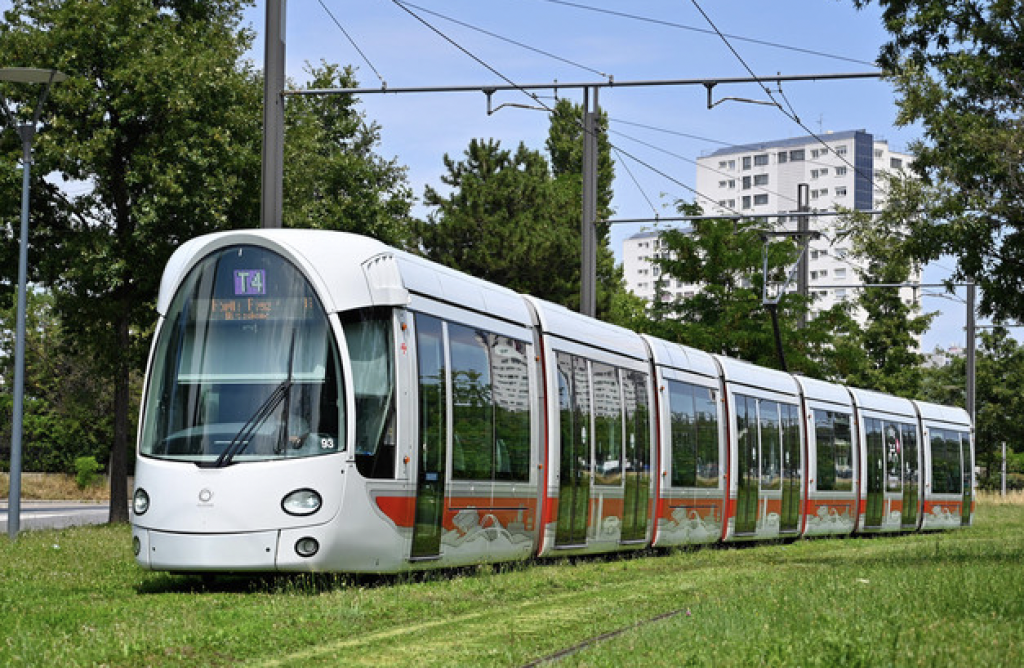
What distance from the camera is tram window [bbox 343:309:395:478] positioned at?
1341cm

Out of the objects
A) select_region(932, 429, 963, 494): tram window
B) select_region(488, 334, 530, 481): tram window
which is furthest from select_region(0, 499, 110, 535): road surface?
select_region(932, 429, 963, 494): tram window

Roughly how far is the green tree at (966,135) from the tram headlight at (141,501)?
926 cm

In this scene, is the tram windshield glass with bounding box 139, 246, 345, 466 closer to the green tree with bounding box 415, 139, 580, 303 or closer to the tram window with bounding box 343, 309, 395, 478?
the tram window with bounding box 343, 309, 395, 478

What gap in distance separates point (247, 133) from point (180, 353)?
14.1 metres

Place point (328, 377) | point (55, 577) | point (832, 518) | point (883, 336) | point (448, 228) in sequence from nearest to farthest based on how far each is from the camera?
1. point (328, 377)
2. point (55, 577)
3. point (832, 518)
4. point (448, 228)
5. point (883, 336)

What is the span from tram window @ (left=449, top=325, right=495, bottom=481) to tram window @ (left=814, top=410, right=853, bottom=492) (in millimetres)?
14116

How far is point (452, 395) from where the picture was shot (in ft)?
48.8

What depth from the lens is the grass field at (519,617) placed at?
29.0ft

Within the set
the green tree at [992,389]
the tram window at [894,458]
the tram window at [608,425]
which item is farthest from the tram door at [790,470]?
the green tree at [992,389]

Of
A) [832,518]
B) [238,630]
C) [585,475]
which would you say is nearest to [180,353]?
[238,630]

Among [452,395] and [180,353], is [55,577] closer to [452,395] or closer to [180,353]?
[180,353]

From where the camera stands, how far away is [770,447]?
26141 mm

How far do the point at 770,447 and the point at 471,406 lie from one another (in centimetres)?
1188

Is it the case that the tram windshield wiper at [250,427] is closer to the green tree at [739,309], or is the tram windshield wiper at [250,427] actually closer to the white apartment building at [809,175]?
the green tree at [739,309]
